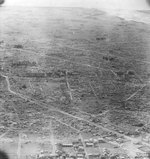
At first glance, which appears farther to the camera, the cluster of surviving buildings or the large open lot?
the large open lot

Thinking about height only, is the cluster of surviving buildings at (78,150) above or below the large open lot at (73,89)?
below

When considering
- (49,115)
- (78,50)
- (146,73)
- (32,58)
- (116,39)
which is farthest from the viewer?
(116,39)

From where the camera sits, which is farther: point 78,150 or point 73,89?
point 73,89

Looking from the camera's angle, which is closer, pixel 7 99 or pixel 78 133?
pixel 78 133

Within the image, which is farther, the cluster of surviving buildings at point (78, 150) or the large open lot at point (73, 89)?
the large open lot at point (73, 89)

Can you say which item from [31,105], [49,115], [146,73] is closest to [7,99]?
[31,105]

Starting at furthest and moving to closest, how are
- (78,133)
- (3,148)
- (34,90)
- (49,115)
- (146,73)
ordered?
1. (146,73)
2. (34,90)
3. (49,115)
4. (78,133)
5. (3,148)

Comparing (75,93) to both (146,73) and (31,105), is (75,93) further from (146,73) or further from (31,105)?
(146,73)
